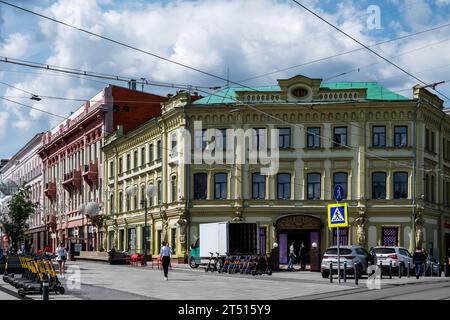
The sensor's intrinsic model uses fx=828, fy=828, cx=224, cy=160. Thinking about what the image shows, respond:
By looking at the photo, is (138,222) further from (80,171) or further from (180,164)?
(80,171)

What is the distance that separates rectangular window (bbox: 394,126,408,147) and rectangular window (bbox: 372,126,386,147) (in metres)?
0.79

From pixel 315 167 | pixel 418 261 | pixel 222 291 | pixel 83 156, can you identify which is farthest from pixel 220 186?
pixel 222 291

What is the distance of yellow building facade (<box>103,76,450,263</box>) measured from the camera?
54.3 metres

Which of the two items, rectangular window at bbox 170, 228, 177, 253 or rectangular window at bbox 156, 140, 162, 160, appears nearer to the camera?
rectangular window at bbox 170, 228, 177, 253

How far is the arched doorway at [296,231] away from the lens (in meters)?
55.1

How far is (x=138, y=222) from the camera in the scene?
65.6 meters

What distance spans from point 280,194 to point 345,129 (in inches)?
243

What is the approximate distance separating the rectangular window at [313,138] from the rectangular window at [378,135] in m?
3.70

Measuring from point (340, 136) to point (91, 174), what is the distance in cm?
2954

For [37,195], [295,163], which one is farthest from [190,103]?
[37,195]

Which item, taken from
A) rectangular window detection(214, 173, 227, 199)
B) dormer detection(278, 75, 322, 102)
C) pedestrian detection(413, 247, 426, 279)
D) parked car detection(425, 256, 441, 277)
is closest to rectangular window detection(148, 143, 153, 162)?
rectangular window detection(214, 173, 227, 199)

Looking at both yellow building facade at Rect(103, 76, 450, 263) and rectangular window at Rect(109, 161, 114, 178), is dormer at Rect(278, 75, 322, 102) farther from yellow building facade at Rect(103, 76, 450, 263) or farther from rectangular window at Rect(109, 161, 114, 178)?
rectangular window at Rect(109, 161, 114, 178)

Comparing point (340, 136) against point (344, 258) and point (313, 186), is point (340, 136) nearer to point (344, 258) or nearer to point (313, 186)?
point (313, 186)

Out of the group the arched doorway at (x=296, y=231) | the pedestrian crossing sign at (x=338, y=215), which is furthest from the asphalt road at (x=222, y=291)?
the arched doorway at (x=296, y=231)
